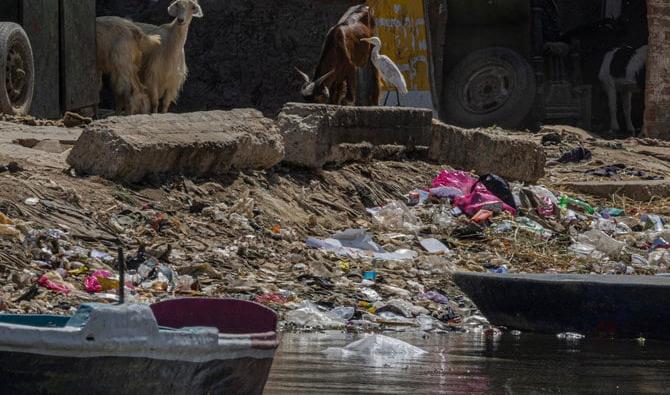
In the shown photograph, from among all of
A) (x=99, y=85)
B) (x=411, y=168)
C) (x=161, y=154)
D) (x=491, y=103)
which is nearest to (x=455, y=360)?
(x=161, y=154)

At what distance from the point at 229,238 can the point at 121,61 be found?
6.76 meters

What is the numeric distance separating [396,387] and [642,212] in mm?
7438

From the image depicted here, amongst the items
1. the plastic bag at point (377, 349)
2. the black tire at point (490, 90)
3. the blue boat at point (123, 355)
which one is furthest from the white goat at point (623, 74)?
the blue boat at point (123, 355)

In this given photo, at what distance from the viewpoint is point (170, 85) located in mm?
16844

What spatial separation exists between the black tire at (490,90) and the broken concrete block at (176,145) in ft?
27.2

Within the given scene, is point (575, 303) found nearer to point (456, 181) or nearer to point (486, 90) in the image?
point (456, 181)

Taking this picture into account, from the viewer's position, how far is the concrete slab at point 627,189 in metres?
14.3

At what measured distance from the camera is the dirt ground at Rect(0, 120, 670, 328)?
28.1 ft

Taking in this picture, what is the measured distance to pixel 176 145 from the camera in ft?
34.8

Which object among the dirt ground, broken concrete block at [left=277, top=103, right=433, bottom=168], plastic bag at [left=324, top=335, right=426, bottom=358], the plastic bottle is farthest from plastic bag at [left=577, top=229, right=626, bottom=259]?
plastic bag at [left=324, top=335, right=426, bottom=358]

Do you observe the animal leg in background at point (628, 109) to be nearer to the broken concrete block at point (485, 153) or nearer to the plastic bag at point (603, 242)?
the broken concrete block at point (485, 153)

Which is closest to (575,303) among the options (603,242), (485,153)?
(603,242)

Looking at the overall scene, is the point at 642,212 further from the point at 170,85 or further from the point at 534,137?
the point at 170,85

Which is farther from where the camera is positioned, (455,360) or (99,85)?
(99,85)
